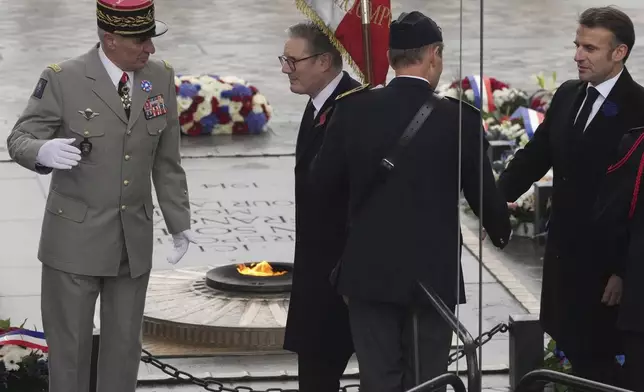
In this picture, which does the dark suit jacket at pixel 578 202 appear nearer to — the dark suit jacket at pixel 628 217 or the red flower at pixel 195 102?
the dark suit jacket at pixel 628 217

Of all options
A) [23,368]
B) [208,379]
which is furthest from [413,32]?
[23,368]

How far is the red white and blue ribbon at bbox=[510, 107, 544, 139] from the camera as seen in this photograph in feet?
36.6

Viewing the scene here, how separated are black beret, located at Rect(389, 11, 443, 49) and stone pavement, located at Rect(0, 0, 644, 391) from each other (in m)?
1.31

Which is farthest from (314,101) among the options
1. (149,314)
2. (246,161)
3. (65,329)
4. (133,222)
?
(246,161)

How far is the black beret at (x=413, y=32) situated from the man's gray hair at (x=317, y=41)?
74 centimetres

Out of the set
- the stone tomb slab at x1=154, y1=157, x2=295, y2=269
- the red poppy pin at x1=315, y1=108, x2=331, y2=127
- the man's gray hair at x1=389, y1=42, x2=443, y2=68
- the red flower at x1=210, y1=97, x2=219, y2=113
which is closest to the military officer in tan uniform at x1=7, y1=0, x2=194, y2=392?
the red poppy pin at x1=315, y1=108, x2=331, y2=127

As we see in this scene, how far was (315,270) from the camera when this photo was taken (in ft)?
19.1

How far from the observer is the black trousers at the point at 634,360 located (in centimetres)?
554

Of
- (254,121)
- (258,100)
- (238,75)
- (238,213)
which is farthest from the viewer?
(238,75)

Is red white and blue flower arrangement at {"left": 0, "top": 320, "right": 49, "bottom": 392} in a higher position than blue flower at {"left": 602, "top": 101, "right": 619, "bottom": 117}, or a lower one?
lower

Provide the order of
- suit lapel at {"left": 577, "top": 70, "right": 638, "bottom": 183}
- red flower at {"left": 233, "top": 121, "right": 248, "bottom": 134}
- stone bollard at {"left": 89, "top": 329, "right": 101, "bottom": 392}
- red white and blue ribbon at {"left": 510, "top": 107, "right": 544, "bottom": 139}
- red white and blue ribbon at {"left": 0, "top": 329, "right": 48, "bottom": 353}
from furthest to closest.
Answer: red flower at {"left": 233, "top": 121, "right": 248, "bottom": 134} < red white and blue ribbon at {"left": 510, "top": 107, "right": 544, "bottom": 139} < red white and blue ribbon at {"left": 0, "top": 329, "right": 48, "bottom": 353} < stone bollard at {"left": 89, "top": 329, "right": 101, "bottom": 392} < suit lapel at {"left": 577, "top": 70, "right": 638, "bottom": 183}

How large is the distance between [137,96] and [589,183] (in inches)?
70.8

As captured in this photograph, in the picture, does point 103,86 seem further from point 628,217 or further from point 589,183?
point 628,217

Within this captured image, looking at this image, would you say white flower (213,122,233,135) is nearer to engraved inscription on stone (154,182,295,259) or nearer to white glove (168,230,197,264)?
engraved inscription on stone (154,182,295,259)
